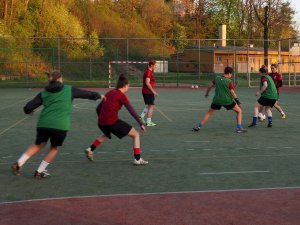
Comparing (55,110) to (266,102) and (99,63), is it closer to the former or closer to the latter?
(266,102)

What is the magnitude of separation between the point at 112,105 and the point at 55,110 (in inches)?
47.0

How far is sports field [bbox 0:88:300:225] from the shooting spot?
17.5ft

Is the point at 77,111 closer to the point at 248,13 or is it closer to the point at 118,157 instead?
the point at 118,157

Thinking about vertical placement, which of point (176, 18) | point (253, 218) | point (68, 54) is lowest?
point (253, 218)

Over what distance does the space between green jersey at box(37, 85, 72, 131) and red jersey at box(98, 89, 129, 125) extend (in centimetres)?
100

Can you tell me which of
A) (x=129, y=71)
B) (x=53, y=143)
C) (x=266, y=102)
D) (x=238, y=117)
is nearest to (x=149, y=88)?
(x=238, y=117)

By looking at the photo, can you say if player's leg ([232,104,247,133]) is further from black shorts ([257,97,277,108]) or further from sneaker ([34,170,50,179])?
sneaker ([34,170,50,179])

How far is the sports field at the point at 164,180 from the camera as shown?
5.34m

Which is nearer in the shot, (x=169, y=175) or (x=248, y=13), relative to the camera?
(x=169, y=175)

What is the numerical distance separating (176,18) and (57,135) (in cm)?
7046

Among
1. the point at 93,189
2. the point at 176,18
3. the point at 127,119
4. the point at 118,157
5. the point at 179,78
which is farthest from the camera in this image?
the point at 176,18

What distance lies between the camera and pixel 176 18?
75.7 metres

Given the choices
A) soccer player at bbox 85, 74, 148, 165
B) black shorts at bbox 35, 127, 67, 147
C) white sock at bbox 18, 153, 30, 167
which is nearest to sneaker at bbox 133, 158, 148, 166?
soccer player at bbox 85, 74, 148, 165

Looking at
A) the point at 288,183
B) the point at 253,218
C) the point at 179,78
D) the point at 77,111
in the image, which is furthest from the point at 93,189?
the point at 179,78
